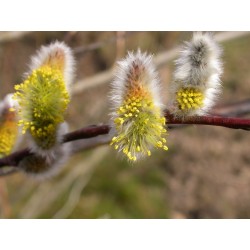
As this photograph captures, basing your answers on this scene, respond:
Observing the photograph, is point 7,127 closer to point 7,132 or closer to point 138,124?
point 7,132

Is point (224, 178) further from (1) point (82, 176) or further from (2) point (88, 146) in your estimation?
(2) point (88, 146)

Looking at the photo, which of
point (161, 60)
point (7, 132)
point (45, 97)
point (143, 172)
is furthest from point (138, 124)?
point (143, 172)

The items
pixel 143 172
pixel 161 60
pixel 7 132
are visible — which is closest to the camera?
pixel 7 132

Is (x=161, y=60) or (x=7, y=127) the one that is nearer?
(x=7, y=127)

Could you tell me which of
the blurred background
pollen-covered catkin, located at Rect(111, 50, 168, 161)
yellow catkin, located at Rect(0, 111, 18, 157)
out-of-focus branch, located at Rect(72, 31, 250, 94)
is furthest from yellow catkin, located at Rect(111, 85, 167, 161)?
the blurred background

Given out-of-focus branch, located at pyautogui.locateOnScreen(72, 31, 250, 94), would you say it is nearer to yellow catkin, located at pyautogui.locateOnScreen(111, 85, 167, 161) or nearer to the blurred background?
the blurred background

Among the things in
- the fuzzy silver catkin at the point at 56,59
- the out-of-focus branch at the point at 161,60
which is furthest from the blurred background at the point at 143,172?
the fuzzy silver catkin at the point at 56,59

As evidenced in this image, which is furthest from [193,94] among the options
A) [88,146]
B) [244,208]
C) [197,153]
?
[197,153]
